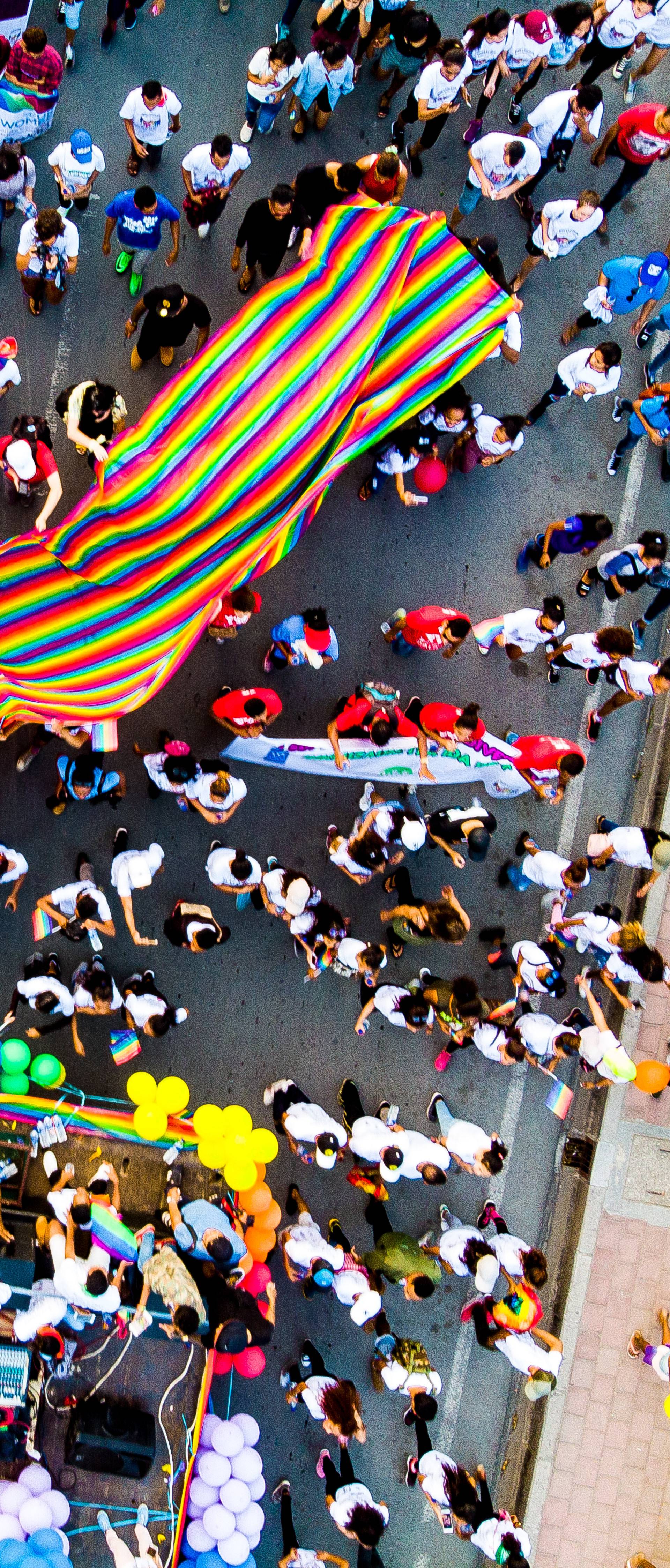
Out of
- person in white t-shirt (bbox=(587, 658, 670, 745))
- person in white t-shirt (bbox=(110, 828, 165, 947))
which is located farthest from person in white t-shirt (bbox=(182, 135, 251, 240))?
person in white t-shirt (bbox=(110, 828, 165, 947))

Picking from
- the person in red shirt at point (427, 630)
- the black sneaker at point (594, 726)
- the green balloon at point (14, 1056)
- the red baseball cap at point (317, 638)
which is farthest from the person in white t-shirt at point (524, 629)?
the green balloon at point (14, 1056)

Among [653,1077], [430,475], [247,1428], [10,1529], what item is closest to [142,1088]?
[247,1428]

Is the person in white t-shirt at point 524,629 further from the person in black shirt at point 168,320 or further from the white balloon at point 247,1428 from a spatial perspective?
the white balloon at point 247,1428

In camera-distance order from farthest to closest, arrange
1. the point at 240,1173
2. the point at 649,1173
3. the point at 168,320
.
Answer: the point at 649,1173 < the point at 168,320 < the point at 240,1173

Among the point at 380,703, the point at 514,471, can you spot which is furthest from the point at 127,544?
the point at 514,471

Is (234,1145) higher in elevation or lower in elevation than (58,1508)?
higher

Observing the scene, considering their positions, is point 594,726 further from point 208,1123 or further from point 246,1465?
point 246,1465

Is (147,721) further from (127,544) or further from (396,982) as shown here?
(396,982)
